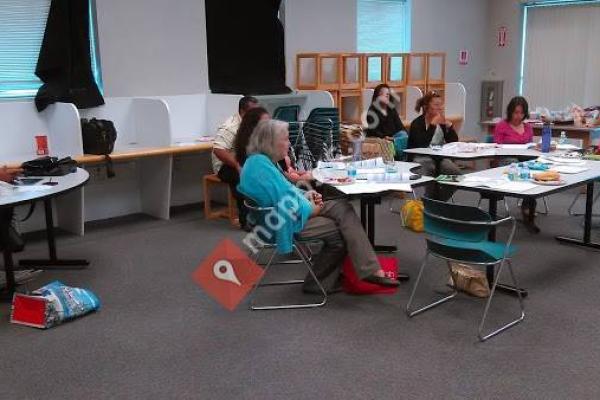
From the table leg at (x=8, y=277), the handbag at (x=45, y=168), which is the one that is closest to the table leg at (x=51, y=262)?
the handbag at (x=45, y=168)

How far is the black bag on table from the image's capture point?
4918 millimetres

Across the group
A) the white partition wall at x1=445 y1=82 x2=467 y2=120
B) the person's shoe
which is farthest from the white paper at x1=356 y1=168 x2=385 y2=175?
the white partition wall at x1=445 y1=82 x2=467 y2=120

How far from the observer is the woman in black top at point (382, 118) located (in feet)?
20.7

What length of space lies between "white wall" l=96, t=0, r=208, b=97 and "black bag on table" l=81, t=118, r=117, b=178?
0.66 metres

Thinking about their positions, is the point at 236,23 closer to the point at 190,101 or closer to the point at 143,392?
the point at 190,101

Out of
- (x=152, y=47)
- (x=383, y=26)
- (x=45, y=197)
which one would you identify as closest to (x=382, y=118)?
(x=383, y=26)

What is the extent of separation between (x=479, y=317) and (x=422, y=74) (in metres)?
5.22

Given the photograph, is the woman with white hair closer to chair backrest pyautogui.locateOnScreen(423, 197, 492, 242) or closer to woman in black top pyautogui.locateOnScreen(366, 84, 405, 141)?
chair backrest pyautogui.locateOnScreen(423, 197, 492, 242)

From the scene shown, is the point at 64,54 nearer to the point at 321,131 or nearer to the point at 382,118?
the point at 321,131

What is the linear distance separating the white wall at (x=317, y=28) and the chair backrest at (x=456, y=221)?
3.91 meters

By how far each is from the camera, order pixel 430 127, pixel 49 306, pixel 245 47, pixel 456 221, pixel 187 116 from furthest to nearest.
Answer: pixel 245 47 → pixel 187 116 → pixel 430 127 → pixel 49 306 → pixel 456 221

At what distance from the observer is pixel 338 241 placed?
11.7 feet

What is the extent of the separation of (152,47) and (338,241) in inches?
125

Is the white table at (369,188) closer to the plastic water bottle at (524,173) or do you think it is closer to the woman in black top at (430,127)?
the plastic water bottle at (524,173)
